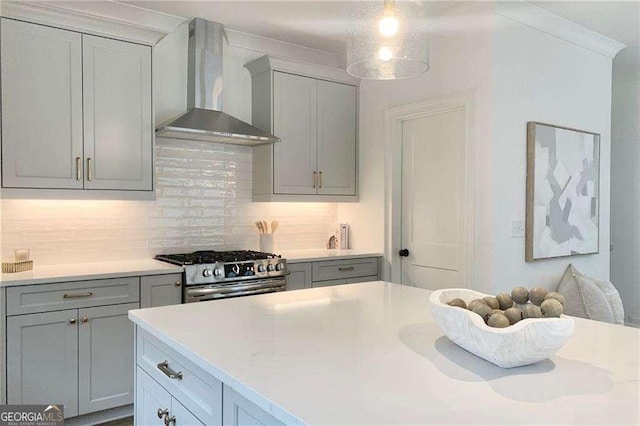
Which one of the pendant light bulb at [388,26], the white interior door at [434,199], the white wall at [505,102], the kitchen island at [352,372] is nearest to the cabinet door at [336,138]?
the white wall at [505,102]

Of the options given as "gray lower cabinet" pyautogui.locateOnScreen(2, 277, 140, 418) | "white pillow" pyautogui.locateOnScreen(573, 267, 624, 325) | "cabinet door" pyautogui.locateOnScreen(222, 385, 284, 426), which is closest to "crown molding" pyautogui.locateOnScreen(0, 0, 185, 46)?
"gray lower cabinet" pyautogui.locateOnScreen(2, 277, 140, 418)

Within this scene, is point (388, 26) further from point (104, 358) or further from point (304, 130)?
point (104, 358)

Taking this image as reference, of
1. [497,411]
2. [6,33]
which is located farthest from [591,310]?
[6,33]

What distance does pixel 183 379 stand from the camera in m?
1.53

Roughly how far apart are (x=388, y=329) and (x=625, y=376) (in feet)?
2.19

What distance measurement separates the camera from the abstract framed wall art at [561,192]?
3.76 meters

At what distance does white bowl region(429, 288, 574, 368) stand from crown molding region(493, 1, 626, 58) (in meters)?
2.96

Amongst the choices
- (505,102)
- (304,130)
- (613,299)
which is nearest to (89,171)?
(304,130)

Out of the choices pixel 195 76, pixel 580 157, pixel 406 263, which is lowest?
pixel 406 263

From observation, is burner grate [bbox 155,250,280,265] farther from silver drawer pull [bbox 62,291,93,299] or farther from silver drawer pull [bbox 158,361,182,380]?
silver drawer pull [bbox 158,361,182,380]

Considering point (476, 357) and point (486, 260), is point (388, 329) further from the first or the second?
point (486, 260)

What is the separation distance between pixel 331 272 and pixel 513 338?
298 centimetres

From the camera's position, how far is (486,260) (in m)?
3.57

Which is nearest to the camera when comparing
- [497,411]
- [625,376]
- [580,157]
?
[497,411]
